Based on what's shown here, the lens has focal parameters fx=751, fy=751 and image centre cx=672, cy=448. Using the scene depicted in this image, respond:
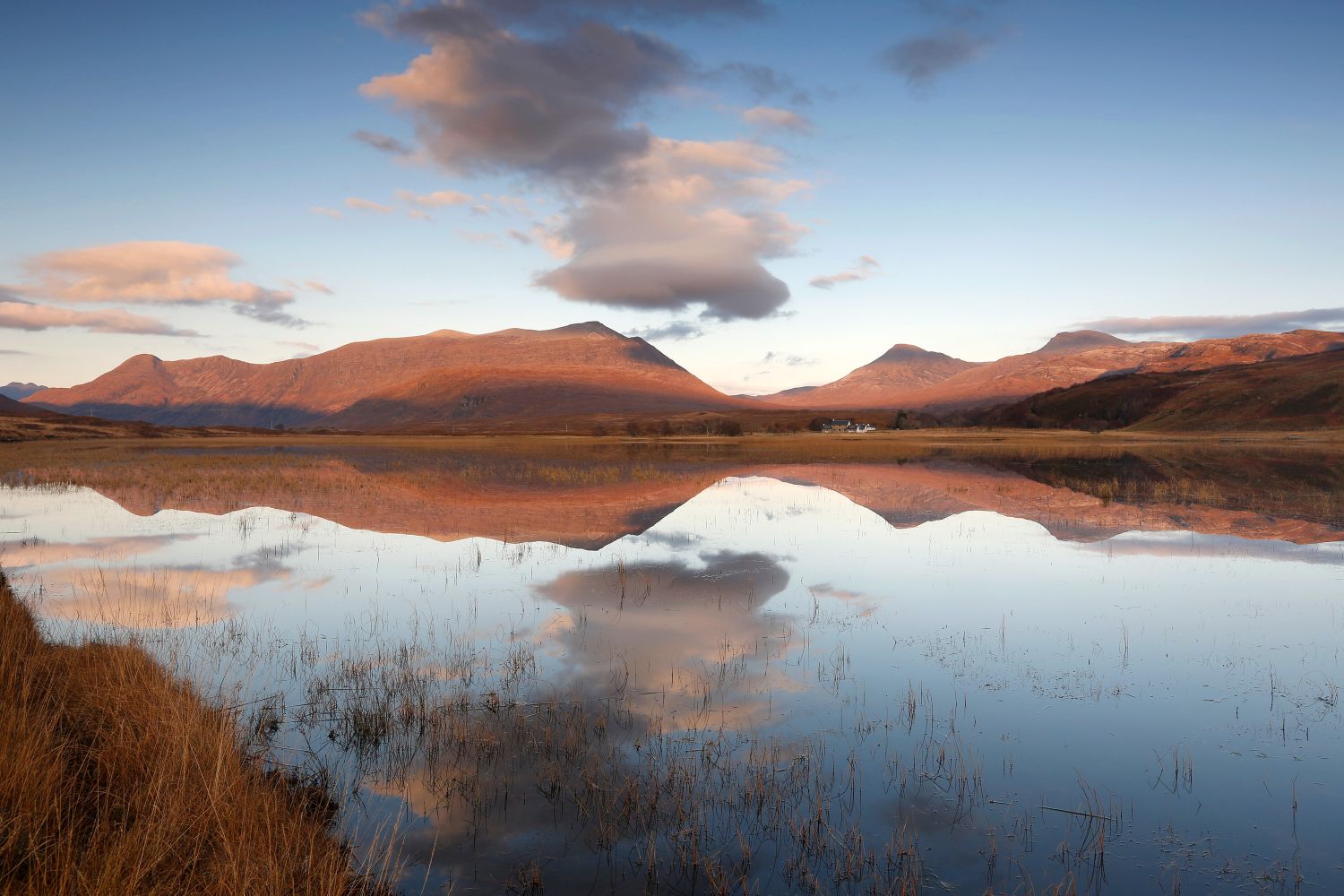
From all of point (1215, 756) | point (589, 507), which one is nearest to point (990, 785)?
point (1215, 756)

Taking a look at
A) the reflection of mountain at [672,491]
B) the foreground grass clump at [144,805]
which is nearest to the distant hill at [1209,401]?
the reflection of mountain at [672,491]

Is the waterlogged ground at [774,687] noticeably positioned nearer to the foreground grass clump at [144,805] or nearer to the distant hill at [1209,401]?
the foreground grass clump at [144,805]

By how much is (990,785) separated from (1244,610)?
28.3ft

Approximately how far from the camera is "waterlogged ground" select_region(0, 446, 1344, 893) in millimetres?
5465

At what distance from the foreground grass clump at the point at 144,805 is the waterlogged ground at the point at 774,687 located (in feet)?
2.21

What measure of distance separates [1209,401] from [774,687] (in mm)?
131208

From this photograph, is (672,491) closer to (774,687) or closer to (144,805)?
(774,687)

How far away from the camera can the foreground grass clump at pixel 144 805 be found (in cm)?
417

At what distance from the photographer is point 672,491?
32000 mm

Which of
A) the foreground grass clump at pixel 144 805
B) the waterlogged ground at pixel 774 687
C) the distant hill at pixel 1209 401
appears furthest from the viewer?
the distant hill at pixel 1209 401

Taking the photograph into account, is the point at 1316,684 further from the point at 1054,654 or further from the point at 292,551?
the point at 292,551

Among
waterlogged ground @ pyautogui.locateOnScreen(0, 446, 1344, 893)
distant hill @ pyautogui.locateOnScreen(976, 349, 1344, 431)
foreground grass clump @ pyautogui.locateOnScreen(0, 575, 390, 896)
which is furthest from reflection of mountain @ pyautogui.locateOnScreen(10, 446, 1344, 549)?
distant hill @ pyautogui.locateOnScreen(976, 349, 1344, 431)

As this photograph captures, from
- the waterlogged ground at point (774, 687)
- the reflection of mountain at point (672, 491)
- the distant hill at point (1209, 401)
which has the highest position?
the distant hill at point (1209, 401)

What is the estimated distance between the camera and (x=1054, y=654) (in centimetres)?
993
